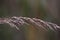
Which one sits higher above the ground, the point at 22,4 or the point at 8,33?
the point at 22,4

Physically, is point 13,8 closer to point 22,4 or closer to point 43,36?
point 22,4

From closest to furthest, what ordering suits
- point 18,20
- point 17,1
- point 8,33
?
point 18,20 → point 8,33 → point 17,1

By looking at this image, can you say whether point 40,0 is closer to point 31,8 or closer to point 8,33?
point 31,8

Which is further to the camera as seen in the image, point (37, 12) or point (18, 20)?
point (37, 12)

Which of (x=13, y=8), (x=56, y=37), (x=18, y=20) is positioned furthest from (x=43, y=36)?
(x=18, y=20)

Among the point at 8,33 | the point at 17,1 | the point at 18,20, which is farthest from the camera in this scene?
the point at 17,1

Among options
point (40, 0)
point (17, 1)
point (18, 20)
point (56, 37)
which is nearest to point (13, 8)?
point (17, 1)
